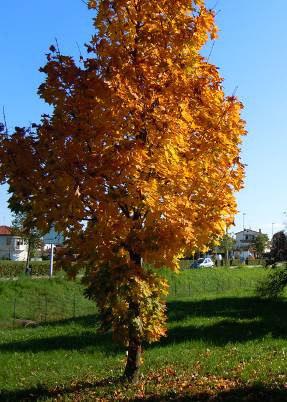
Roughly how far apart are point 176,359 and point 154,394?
4.73 m

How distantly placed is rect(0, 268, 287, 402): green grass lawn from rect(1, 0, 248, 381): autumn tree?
1.51 metres

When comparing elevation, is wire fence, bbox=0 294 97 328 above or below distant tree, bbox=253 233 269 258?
below

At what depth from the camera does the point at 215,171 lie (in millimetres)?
10211

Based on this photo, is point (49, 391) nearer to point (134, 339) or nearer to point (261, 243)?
point (134, 339)

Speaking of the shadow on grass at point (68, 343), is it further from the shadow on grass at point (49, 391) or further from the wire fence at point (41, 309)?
the wire fence at point (41, 309)

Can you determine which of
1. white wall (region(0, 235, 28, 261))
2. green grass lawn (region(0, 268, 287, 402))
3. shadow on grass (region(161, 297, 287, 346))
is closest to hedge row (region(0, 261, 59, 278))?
shadow on grass (region(161, 297, 287, 346))

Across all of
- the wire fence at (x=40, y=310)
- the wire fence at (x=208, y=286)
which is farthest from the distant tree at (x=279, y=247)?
the wire fence at (x=40, y=310)

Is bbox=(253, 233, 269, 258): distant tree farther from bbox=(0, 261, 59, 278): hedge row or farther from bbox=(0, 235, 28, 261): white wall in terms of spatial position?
bbox=(0, 261, 59, 278): hedge row

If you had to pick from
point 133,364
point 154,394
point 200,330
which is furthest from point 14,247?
point 154,394

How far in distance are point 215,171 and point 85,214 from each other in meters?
2.73

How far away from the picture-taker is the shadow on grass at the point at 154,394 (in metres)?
8.91

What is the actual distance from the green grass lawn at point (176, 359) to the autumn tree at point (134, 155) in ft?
A: 4.96

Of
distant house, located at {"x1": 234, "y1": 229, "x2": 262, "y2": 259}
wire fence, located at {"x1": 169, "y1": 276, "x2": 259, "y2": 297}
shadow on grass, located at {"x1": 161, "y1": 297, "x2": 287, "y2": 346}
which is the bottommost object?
shadow on grass, located at {"x1": 161, "y1": 297, "x2": 287, "y2": 346}

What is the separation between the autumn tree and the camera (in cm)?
929
